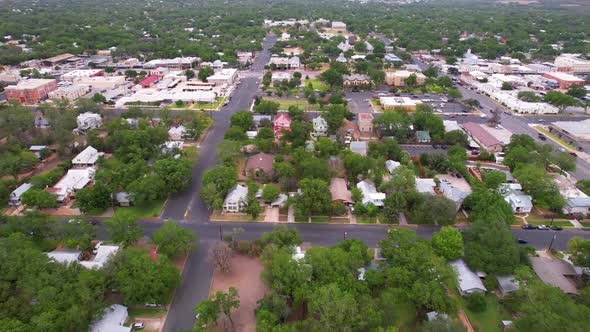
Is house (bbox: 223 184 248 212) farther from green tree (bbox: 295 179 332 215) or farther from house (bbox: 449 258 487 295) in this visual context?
house (bbox: 449 258 487 295)

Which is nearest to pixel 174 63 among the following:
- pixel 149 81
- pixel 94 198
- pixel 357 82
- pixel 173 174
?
pixel 149 81

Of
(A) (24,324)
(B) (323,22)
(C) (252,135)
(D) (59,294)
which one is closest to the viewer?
(A) (24,324)

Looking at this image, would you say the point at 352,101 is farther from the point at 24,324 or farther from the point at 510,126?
the point at 24,324

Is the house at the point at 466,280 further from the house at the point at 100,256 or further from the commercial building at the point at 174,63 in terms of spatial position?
the commercial building at the point at 174,63

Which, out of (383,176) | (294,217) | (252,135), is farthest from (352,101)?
(294,217)

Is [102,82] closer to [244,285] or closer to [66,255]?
[66,255]

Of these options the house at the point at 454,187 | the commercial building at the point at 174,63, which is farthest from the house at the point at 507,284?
the commercial building at the point at 174,63

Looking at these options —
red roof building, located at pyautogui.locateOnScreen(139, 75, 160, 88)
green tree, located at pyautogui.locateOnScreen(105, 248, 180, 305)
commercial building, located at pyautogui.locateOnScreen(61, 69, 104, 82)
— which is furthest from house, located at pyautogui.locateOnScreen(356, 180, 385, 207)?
commercial building, located at pyautogui.locateOnScreen(61, 69, 104, 82)
